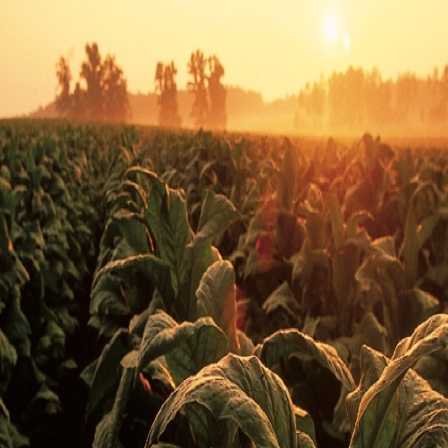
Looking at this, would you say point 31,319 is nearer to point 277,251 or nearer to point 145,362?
point 277,251

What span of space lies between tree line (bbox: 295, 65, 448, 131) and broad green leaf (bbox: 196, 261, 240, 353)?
452ft

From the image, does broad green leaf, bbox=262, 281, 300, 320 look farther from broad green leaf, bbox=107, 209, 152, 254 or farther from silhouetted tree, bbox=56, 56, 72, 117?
silhouetted tree, bbox=56, 56, 72, 117

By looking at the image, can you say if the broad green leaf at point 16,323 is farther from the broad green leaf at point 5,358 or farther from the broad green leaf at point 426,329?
the broad green leaf at point 426,329

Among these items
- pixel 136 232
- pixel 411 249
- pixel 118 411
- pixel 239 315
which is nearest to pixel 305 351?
pixel 118 411

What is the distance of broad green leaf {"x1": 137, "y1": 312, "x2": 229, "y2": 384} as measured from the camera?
129 centimetres

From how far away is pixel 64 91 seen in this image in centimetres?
11650

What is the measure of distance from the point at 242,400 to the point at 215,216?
1.25 m

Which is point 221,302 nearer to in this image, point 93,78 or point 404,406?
point 404,406

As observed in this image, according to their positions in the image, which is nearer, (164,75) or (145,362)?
(145,362)

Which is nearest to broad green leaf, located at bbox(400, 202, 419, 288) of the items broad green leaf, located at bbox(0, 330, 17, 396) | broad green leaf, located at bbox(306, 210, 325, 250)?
broad green leaf, located at bbox(306, 210, 325, 250)

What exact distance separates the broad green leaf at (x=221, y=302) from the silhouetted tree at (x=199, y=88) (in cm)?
12045

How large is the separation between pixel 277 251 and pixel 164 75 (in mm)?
128365

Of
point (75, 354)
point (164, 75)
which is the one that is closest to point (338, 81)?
point (164, 75)

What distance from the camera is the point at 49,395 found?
17.9 ft
